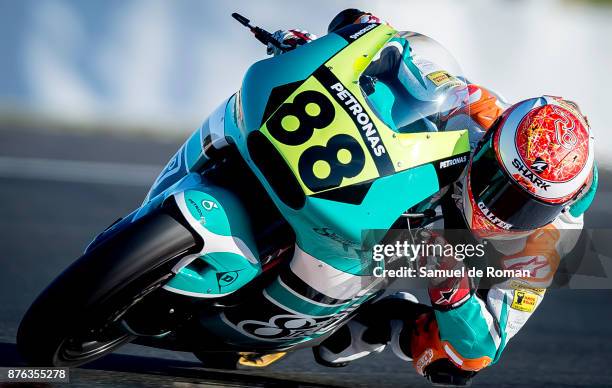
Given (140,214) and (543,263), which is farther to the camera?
(543,263)

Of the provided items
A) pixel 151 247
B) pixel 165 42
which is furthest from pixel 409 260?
pixel 165 42

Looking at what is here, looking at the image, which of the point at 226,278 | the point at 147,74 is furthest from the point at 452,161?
the point at 147,74

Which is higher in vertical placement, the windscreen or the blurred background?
the windscreen

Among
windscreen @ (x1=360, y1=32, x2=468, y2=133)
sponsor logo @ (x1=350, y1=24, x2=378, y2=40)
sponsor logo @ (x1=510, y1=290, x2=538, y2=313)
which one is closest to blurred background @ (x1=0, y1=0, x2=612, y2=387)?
sponsor logo @ (x1=510, y1=290, x2=538, y2=313)

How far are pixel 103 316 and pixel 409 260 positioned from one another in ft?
3.67

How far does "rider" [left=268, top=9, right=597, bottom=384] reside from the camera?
3471 millimetres

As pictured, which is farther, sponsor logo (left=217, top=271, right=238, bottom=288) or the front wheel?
sponsor logo (left=217, top=271, right=238, bottom=288)

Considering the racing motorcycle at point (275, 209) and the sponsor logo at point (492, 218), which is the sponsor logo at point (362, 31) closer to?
the racing motorcycle at point (275, 209)

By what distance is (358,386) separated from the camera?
450 centimetres

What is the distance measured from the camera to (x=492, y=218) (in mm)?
3541

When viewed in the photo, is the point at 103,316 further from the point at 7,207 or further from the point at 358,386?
the point at 7,207

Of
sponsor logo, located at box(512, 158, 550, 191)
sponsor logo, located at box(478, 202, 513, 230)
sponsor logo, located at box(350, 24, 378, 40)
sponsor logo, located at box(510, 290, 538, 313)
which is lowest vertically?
sponsor logo, located at box(510, 290, 538, 313)

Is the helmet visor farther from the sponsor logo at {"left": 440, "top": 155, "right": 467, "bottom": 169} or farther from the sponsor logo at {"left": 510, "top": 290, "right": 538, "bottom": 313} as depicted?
the sponsor logo at {"left": 510, "top": 290, "right": 538, "bottom": 313}

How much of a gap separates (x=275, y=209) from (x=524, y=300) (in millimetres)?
1174
